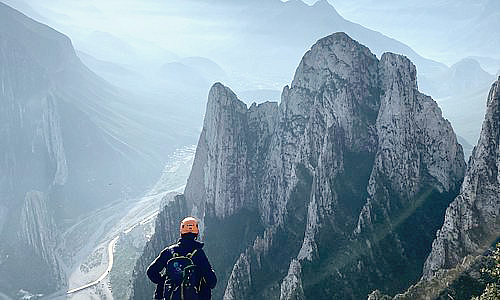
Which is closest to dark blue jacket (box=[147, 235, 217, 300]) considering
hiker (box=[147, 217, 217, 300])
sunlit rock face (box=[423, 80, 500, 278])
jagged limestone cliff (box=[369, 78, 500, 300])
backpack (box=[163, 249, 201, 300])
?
hiker (box=[147, 217, 217, 300])

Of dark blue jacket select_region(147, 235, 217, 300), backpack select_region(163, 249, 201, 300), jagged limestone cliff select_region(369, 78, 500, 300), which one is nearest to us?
backpack select_region(163, 249, 201, 300)

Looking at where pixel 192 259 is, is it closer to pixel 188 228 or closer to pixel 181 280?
pixel 181 280

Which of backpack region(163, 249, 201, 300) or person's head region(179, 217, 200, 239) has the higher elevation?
person's head region(179, 217, 200, 239)

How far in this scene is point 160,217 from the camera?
126312 millimetres

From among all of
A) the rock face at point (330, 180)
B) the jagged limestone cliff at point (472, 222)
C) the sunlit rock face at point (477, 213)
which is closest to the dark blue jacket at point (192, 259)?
the jagged limestone cliff at point (472, 222)

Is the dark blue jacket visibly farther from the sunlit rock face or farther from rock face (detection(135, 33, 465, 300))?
rock face (detection(135, 33, 465, 300))

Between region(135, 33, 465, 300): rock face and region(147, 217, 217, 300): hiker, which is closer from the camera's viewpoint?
region(147, 217, 217, 300): hiker

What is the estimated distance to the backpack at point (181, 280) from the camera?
18922 millimetres

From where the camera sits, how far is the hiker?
1897cm

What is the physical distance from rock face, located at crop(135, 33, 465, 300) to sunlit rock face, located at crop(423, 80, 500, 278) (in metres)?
11.6

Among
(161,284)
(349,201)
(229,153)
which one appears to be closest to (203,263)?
(161,284)

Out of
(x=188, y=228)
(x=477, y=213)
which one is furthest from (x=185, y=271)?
(x=477, y=213)

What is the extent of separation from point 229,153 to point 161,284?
332ft

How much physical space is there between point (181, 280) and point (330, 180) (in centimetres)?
7139
